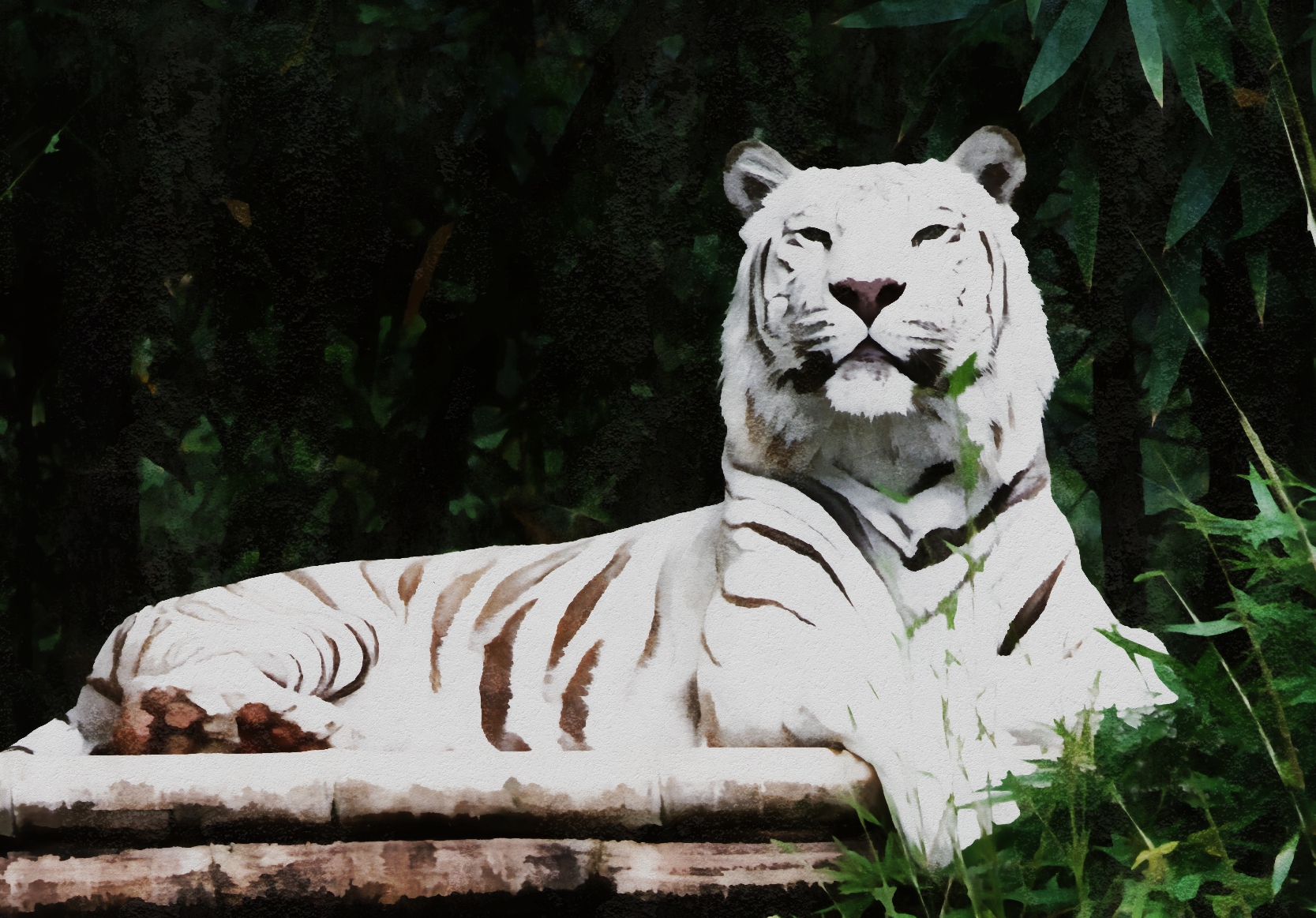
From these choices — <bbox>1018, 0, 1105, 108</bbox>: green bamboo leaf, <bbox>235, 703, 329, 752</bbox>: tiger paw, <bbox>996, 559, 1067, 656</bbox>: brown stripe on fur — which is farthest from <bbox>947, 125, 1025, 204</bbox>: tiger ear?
<bbox>235, 703, 329, 752</bbox>: tiger paw

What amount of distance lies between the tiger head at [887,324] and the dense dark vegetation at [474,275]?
0.66 meters

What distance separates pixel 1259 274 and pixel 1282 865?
5.60 ft

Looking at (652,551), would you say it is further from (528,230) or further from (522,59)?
(522,59)

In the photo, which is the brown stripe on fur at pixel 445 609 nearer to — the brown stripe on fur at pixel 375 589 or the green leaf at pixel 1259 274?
the brown stripe on fur at pixel 375 589

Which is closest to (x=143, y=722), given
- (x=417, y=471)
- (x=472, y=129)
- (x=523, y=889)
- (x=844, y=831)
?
(x=523, y=889)

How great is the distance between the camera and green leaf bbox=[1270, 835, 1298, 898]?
1.23 metres

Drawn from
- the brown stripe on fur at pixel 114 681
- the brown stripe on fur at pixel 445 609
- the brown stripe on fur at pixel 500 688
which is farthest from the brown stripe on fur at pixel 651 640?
the brown stripe on fur at pixel 114 681

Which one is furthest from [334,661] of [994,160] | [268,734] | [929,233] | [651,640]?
[994,160]

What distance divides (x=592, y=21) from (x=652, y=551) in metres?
1.30

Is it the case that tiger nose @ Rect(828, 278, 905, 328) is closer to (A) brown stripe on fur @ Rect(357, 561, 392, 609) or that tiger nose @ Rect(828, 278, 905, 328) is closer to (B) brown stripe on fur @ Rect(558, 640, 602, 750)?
(B) brown stripe on fur @ Rect(558, 640, 602, 750)

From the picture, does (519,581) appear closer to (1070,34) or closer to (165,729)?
(165,729)

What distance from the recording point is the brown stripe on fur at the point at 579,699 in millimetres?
2180

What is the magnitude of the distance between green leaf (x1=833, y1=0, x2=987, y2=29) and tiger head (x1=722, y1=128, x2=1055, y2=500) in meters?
0.53

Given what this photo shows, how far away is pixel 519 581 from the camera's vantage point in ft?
7.98
